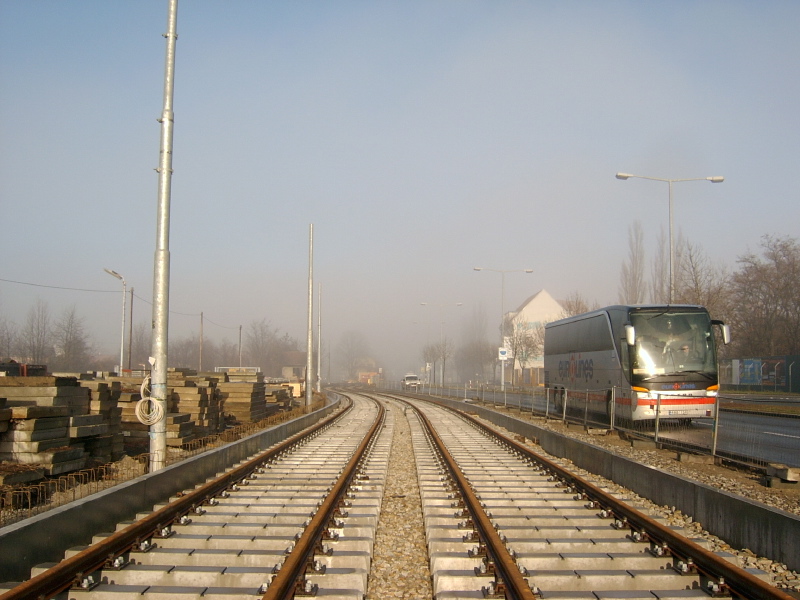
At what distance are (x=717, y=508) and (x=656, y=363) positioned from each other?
38.7 feet

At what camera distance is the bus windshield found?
18781 mm

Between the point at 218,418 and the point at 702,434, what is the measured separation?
11796 millimetres

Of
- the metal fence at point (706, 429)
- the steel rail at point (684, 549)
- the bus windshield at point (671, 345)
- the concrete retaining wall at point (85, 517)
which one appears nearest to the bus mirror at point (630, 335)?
the bus windshield at point (671, 345)

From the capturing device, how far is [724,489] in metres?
9.95

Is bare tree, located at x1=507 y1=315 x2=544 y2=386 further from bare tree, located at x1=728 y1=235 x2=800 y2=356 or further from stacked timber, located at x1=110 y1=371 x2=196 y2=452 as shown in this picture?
stacked timber, located at x1=110 y1=371 x2=196 y2=452

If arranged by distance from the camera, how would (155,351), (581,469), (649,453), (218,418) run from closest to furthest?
(155,351) < (581,469) < (649,453) < (218,418)

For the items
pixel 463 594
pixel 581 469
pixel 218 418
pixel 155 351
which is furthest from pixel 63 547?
pixel 218 418

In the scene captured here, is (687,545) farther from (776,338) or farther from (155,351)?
(776,338)

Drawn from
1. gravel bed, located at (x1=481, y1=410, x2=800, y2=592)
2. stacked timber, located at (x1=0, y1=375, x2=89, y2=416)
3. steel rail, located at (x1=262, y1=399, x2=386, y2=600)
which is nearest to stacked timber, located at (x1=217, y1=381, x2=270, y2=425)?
gravel bed, located at (x1=481, y1=410, x2=800, y2=592)

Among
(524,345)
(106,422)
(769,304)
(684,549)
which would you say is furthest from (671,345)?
(524,345)

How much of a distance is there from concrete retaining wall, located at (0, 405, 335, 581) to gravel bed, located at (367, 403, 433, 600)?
2735 mm

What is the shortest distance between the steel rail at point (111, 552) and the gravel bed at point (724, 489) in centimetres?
546

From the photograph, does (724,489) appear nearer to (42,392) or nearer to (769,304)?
(42,392)

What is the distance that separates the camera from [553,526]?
7598 millimetres
